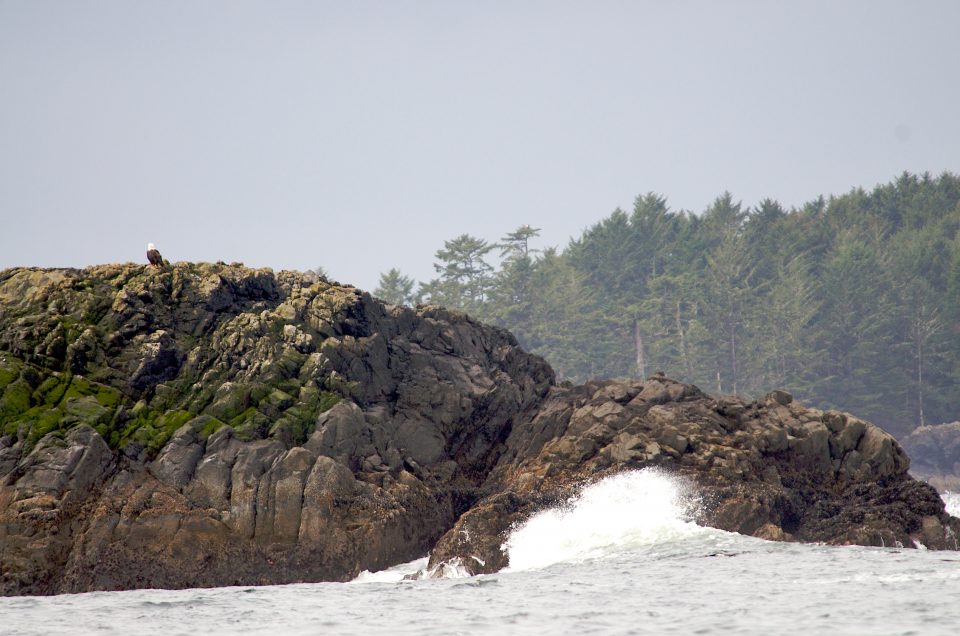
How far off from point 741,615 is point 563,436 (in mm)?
12172

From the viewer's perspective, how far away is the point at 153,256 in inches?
1260

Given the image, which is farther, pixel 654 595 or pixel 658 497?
pixel 658 497

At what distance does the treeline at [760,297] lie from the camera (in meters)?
81.2

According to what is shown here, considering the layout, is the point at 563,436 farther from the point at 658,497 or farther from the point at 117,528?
the point at 117,528

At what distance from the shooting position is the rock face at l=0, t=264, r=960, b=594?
987 inches

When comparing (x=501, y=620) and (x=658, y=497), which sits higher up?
(x=658, y=497)

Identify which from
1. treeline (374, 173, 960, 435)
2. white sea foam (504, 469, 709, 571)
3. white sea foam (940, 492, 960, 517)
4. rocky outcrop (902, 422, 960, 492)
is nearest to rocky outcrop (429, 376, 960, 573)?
white sea foam (504, 469, 709, 571)

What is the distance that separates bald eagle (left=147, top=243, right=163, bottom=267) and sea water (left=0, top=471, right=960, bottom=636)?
38.3ft

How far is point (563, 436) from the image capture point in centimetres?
3044

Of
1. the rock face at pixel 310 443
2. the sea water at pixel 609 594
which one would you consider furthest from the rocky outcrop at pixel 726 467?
the sea water at pixel 609 594

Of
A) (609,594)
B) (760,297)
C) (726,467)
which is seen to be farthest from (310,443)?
(760,297)

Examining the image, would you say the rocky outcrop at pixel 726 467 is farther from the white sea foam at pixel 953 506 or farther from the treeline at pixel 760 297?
the treeline at pixel 760 297

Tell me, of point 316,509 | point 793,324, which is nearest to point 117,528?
point 316,509

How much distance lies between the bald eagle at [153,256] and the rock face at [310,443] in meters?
0.36
